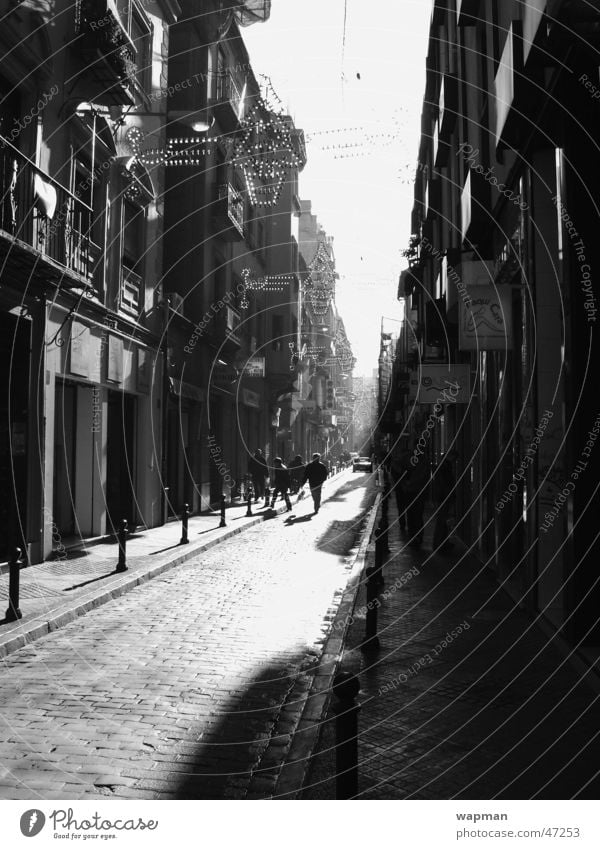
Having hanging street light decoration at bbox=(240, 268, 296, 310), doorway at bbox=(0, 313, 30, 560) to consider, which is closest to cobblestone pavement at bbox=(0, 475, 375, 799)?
doorway at bbox=(0, 313, 30, 560)

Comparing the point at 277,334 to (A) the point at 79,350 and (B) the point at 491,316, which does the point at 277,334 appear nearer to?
(A) the point at 79,350

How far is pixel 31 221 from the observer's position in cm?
1279

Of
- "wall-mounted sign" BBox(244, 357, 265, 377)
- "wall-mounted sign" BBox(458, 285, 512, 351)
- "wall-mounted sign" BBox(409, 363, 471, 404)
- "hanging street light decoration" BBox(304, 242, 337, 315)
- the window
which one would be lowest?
"wall-mounted sign" BBox(409, 363, 471, 404)

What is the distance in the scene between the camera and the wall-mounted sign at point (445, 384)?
55.7 feet

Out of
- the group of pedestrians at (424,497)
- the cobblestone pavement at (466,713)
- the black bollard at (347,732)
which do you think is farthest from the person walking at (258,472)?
the black bollard at (347,732)

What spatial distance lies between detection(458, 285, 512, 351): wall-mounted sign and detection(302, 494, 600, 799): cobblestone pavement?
3.59 metres

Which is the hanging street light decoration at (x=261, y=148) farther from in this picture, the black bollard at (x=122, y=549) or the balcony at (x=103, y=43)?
the black bollard at (x=122, y=549)

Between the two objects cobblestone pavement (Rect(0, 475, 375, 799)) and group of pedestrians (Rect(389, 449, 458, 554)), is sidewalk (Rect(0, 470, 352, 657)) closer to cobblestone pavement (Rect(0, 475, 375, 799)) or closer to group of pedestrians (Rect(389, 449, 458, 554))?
cobblestone pavement (Rect(0, 475, 375, 799))

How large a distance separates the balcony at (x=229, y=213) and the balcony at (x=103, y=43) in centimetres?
1037

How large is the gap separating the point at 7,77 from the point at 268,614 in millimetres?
9588

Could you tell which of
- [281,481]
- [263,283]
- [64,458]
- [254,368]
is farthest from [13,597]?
[263,283]

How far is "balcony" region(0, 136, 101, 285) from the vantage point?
39.9ft

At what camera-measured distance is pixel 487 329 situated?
36.3ft

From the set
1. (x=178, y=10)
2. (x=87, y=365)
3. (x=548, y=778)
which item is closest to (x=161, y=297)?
(x=87, y=365)
